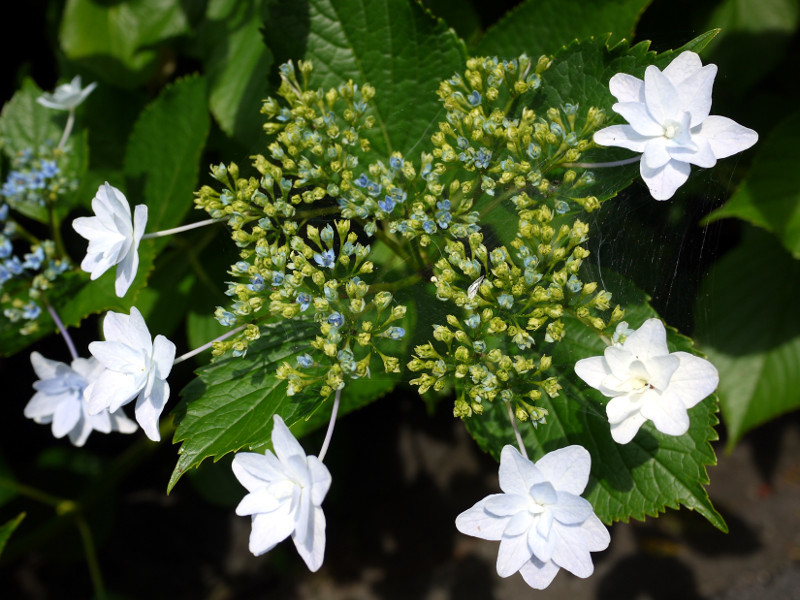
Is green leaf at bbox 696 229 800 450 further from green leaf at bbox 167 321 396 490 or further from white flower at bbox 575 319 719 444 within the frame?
green leaf at bbox 167 321 396 490

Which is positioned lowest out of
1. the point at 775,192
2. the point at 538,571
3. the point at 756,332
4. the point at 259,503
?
the point at 756,332

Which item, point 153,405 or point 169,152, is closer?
point 153,405

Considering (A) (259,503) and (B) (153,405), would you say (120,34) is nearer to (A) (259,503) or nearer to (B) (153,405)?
(B) (153,405)

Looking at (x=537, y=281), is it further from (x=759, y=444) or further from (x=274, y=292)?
(x=759, y=444)

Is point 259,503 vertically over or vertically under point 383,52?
under

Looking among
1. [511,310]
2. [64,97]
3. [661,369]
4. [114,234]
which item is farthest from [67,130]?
[661,369]

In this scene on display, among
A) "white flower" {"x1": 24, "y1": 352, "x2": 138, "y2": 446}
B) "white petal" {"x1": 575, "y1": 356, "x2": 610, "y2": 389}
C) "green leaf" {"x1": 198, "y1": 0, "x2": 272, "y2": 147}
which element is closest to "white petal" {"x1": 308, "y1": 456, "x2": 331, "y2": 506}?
"white petal" {"x1": 575, "y1": 356, "x2": 610, "y2": 389}
